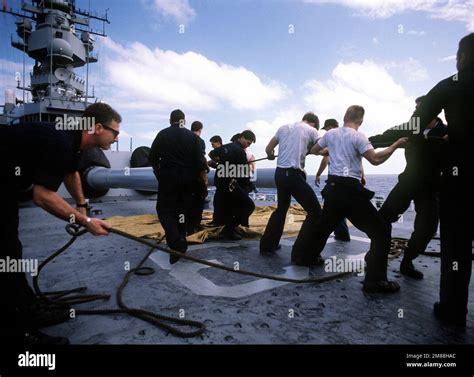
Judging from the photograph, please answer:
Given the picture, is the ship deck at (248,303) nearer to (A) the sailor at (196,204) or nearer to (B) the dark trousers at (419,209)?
(B) the dark trousers at (419,209)

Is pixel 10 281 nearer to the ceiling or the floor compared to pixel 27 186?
nearer to the floor

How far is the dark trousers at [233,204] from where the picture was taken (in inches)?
204

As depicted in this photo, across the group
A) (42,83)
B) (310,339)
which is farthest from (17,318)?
(42,83)

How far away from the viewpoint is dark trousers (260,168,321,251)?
3951 millimetres

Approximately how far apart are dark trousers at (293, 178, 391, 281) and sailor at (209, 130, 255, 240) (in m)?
2.06

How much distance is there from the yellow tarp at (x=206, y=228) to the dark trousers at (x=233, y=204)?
0.78ft

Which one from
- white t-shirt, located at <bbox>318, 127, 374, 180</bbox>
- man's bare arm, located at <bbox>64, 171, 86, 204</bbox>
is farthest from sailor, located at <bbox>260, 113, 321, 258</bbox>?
man's bare arm, located at <bbox>64, 171, 86, 204</bbox>

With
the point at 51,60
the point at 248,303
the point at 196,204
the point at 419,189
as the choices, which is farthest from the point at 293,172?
the point at 51,60

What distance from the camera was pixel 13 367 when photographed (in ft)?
5.70

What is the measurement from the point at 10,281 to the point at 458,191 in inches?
127

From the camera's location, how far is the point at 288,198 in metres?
4.11

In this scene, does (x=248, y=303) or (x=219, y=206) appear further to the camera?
(x=219, y=206)

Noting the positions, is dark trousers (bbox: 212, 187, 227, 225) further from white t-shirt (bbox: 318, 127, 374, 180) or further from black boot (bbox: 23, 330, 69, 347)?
black boot (bbox: 23, 330, 69, 347)

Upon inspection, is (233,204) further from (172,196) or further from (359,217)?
(359,217)
